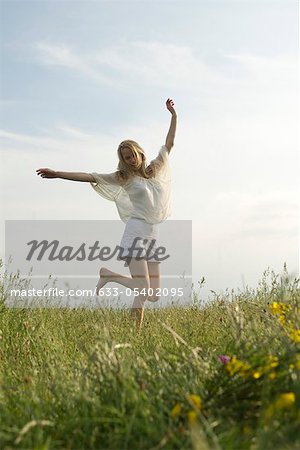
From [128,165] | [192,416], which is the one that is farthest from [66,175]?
[192,416]

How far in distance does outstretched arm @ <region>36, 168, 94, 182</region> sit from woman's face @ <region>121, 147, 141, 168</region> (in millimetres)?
475

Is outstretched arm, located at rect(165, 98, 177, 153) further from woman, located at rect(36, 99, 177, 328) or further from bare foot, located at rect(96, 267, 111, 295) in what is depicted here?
bare foot, located at rect(96, 267, 111, 295)

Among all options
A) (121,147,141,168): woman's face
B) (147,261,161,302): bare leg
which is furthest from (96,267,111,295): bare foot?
(121,147,141,168): woman's face

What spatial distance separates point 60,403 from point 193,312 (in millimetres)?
4794

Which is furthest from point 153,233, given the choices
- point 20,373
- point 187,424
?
point 187,424

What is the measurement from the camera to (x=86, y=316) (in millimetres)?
7898

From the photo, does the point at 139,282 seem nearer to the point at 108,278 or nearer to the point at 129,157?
the point at 108,278

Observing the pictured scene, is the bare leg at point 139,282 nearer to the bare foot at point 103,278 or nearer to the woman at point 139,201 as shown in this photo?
the woman at point 139,201

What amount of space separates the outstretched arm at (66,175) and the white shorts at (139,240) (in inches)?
28.9

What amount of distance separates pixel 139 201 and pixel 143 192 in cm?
12

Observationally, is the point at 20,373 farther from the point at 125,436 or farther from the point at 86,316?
the point at 86,316

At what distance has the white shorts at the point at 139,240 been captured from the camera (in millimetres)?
7230

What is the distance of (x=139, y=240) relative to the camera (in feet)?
23.8

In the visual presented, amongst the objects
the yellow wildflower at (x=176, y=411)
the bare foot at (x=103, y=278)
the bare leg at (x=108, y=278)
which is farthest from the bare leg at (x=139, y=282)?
the yellow wildflower at (x=176, y=411)
